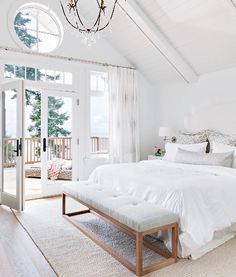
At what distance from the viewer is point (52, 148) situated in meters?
4.71

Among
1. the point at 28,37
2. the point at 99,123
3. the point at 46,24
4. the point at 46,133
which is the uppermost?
the point at 46,24

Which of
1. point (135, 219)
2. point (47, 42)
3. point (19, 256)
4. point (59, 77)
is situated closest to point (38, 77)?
point (59, 77)

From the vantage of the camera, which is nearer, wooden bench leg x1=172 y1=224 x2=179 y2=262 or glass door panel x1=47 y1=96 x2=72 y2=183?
wooden bench leg x1=172 y1=224 x2=179 y2=262

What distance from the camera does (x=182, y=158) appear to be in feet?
12.8

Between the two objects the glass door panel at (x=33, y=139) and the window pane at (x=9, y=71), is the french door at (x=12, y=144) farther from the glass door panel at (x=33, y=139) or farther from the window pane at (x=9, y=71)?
the glass door panel at (x=33, y=139)

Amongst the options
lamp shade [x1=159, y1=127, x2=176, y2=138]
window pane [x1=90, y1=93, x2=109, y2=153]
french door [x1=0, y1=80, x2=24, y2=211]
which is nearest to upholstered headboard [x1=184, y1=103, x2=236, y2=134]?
lamp shade [x1=159, y1=127, x2=176, y2=138]

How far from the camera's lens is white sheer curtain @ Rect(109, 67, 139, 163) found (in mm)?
5223

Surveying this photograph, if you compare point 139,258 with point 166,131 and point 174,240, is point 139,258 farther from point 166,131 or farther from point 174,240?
point 166,131

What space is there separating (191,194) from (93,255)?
110cm

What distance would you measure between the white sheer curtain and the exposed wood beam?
3.18 ft

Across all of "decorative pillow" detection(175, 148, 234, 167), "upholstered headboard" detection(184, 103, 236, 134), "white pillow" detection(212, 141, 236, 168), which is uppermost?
"upholstered headboard" detection(184, 103, 236, 134)

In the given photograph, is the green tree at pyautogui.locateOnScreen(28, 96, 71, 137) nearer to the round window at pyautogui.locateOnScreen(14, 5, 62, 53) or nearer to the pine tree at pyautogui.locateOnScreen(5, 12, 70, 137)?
the pine tree at pyautogui.locateOnScreen(5, 12, 70, 137)

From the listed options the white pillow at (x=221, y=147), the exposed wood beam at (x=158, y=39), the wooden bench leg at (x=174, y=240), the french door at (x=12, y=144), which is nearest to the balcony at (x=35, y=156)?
the french door at (x=12, y=144)

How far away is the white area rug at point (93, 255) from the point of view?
2.14 metres
